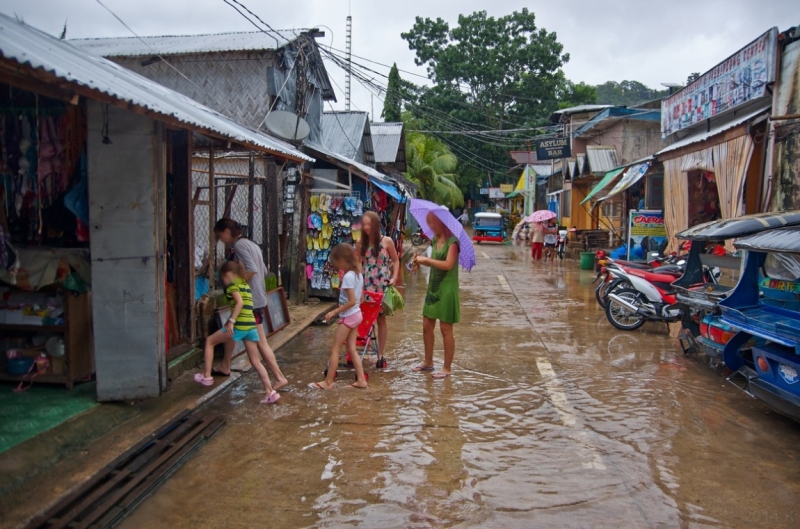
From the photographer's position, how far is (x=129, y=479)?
410cm

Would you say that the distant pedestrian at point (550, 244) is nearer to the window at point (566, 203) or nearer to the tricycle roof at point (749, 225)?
the window at point (566, 203)

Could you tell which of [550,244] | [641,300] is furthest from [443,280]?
[550,244]

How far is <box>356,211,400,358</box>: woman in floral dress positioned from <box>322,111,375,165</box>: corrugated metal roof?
11666mm

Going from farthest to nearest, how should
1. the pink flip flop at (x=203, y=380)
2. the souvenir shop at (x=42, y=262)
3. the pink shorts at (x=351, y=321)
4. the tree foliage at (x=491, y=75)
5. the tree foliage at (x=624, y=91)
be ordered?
the tree foliage at (x=624, y=91)
the tree foliage at (x=491, y=75)
the pink shorts at (x=351, y=321)
the pink flip flop at (x=203, y=380)
the souvenir shop at (x=42, y=262)

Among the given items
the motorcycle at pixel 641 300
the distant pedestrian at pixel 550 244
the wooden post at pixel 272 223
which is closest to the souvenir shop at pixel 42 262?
the wooden post at pixel 272 223

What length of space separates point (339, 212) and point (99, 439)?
7.32 meters

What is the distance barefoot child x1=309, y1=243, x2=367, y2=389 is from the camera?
6.01 meters

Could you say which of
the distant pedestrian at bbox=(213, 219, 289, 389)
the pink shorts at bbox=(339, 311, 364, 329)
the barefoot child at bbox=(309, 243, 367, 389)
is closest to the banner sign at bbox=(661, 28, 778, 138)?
the barefoot child at bbox=(309, 243, 367, 389)

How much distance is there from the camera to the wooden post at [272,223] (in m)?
10.7

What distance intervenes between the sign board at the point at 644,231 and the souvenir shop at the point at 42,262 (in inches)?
539

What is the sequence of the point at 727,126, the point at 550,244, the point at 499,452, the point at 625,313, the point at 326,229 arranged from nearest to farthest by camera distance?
the point at 499,452 < the point at 625,313 < the point at 727,126 < the point at 326,229 < the point at 550,244

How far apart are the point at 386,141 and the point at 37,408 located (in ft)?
67.5

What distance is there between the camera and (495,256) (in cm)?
2439

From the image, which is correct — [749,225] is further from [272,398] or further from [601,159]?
[601,159]
